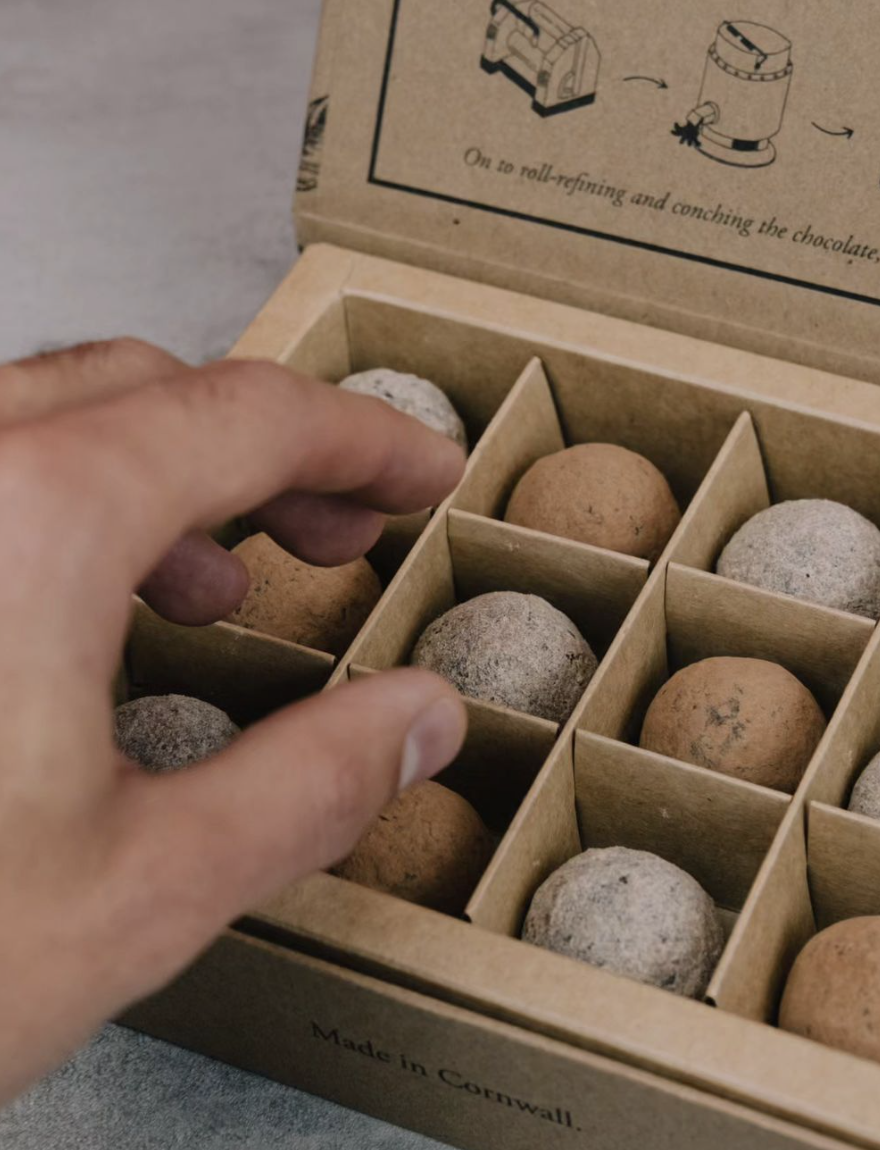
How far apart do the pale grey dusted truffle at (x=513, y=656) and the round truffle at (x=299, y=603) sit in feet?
0.29

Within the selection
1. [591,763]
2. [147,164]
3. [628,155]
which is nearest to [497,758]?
[591,763]

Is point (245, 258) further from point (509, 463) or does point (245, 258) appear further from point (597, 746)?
point (597, 746)

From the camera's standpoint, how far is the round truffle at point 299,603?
4.64ft

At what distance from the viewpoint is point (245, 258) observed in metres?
2.27

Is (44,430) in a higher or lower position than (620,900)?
higher

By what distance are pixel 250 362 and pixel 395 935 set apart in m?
0.44

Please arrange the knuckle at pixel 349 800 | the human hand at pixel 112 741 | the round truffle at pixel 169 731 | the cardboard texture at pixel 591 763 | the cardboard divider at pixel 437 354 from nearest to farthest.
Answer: the human hand at pixel 112 741 → the knuckle at pixel 349 800 → the cardboard texture at pixel 591 763 → the round truffle at pixel 169 731 → the cardboard divider at pixel 437 354

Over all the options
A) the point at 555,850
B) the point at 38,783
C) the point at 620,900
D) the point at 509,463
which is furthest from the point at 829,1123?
the point at 509,463

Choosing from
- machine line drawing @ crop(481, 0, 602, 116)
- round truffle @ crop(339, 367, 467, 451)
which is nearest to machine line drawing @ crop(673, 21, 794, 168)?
machine line drawing @ crop(481, 0, 602, 116)

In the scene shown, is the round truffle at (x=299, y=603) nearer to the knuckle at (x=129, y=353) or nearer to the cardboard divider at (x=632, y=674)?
the cardboard divider at (x=632, y=674)

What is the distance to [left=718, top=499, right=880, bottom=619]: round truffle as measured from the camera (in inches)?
55.4

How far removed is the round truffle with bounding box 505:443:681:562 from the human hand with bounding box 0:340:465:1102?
0.61 metres

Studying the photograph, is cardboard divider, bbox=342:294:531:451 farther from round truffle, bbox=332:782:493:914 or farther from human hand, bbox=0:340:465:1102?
human hand, bbox=0:340:465:1102

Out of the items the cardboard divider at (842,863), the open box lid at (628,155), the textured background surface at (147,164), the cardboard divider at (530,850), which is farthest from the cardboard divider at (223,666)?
the textured background surface at (147,164)
